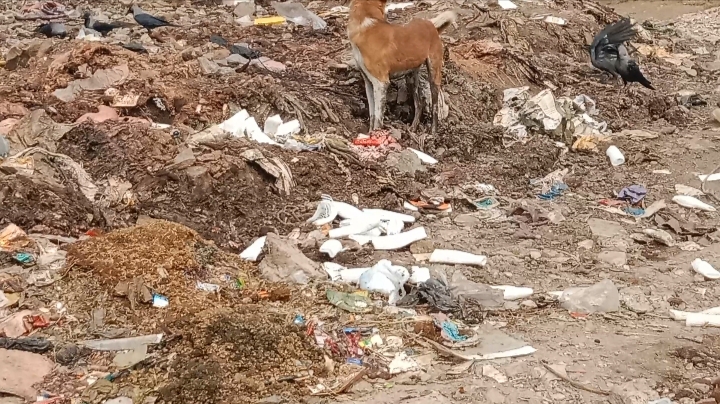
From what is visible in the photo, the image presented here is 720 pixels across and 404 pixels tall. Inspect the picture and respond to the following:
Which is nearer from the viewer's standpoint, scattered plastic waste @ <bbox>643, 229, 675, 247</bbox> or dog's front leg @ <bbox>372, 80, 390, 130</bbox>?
scattered plastic waste @ <bbox>643, 229, 675, 247</bbox>

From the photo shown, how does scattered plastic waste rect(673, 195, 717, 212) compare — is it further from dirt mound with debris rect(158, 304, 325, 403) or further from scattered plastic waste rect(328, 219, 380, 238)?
dirt mound with debris rect(158, 304, 325, 403)

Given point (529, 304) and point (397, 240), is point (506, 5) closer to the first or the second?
point (397, 240)

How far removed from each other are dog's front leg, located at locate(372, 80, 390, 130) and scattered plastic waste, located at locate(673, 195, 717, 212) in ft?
9.02

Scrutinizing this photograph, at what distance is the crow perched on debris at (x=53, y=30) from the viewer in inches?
404

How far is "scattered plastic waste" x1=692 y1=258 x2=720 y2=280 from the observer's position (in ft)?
18.7

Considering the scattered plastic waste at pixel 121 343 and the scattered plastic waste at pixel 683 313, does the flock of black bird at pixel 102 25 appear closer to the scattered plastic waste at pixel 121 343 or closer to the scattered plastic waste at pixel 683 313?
the scattered plastic waste at pixel 121 343

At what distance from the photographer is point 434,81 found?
8328 millimetres

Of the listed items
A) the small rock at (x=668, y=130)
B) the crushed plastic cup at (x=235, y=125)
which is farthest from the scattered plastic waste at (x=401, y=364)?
the small rock at (x=668, y=130)

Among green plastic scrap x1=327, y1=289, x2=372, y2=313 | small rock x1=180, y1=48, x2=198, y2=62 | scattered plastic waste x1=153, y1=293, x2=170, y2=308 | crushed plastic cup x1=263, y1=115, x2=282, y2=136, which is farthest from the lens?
small rock x1=180, y1=48, x2=198, y2=62

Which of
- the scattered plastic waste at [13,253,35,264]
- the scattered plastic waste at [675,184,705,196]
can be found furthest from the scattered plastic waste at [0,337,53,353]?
the scattered plastic waste at [675,184,705,196]

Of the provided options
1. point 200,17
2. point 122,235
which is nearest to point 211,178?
point 122,235

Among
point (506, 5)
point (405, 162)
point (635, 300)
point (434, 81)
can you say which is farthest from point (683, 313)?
point (506, 5)

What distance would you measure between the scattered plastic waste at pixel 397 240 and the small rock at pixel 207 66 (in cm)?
339

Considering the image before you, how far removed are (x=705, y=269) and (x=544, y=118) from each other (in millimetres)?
3307
